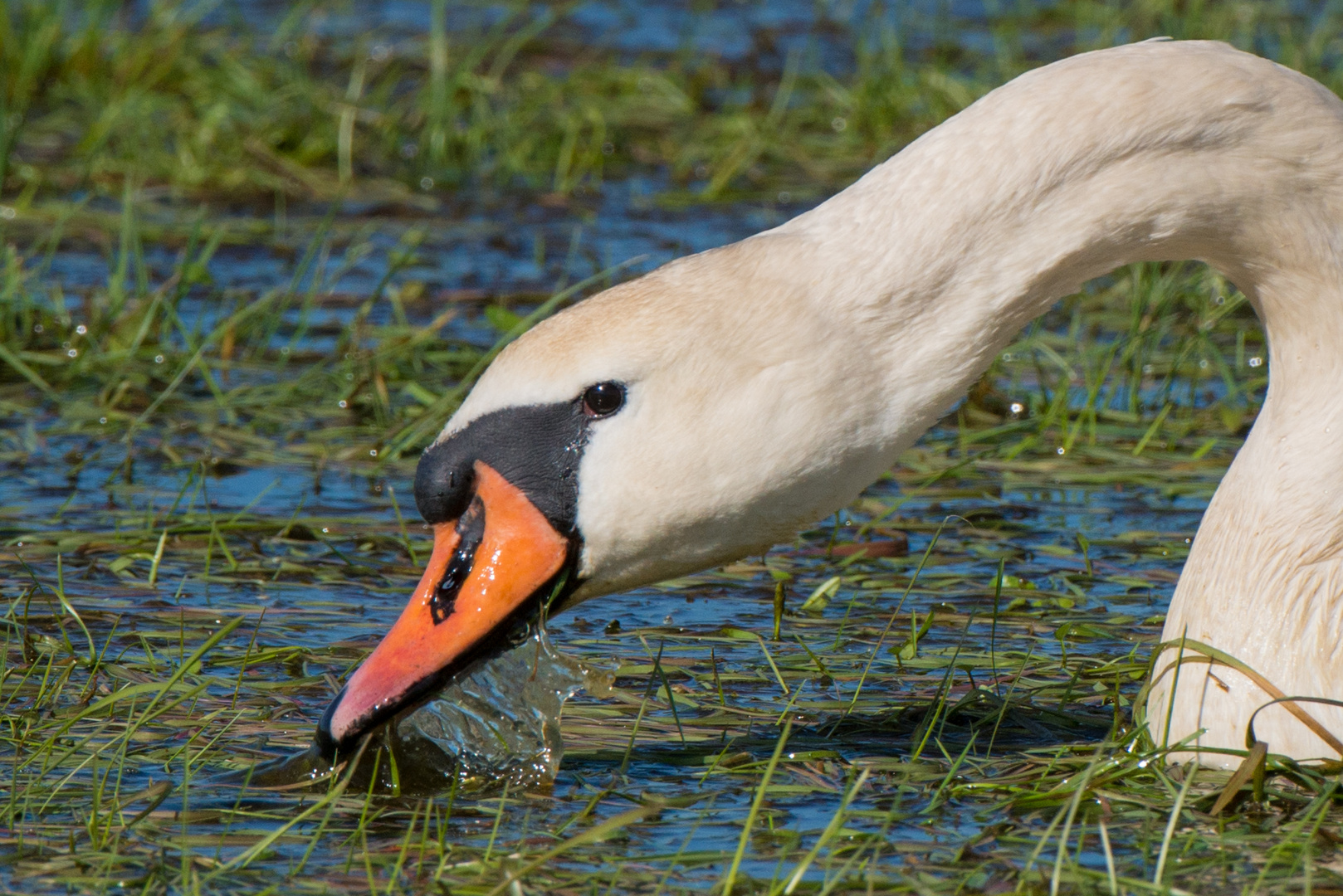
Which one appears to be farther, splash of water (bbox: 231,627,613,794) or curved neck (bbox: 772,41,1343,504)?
splash of water (bbox: 231,627,613,794)

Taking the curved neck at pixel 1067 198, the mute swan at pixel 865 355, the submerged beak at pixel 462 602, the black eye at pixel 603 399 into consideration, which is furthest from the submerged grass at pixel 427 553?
the curved neck at pixel 1067 198

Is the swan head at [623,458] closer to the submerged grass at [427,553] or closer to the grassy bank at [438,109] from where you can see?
the submerged grass at [427,553]

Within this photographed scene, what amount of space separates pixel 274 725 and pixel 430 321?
12.0 ft

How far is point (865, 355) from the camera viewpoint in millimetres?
3756

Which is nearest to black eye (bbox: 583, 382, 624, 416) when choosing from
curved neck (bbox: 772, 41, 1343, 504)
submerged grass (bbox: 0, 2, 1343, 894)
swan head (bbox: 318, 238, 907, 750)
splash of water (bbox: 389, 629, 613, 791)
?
swan head (bbox: 318, 238, 907, 750)

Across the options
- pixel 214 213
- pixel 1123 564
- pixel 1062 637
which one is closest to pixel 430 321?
pixel 214 213

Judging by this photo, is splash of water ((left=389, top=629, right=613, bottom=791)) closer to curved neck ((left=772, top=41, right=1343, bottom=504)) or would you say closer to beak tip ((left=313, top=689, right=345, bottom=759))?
beak tip ((left=313, top=689, right=345, bottom=759))

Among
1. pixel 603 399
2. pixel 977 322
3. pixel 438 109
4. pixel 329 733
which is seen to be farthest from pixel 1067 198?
pixel 438 109

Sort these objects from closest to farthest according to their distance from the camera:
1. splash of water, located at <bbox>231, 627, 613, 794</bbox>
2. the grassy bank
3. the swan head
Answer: the swan head, splash of water, located at <bbox>231, 627, 613, 794</bbox>, the grassy bank

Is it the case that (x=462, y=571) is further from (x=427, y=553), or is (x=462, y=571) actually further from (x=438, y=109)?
(x=438, y=109)

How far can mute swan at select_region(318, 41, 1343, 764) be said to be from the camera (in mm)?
3719

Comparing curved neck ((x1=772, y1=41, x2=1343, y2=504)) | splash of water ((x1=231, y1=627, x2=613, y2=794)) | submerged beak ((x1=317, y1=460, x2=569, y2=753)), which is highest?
curved neck ((x1=772, y1=41, x2=1343, y2=504))

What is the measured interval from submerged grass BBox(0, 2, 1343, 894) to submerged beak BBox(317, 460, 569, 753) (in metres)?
0.18

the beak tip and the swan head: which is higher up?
the swan head
